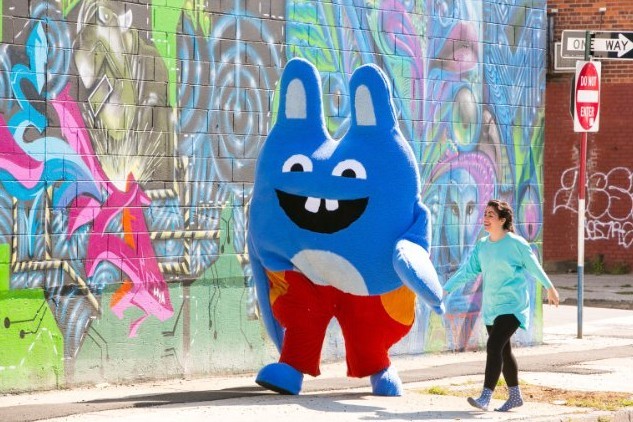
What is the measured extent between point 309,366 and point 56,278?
2.00 metres

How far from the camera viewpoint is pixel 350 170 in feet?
32.2

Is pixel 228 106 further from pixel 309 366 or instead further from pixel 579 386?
pixel 579 386

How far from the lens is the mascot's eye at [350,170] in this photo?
32.2 ft

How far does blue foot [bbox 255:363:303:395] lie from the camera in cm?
1002

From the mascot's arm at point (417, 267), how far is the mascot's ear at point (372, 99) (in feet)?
2.59

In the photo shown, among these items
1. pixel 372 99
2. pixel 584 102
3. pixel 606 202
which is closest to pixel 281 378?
pixel 372 99

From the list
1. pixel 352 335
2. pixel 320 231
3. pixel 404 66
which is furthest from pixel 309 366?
pixel 404 66

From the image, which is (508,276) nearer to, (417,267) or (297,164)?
(417,267)

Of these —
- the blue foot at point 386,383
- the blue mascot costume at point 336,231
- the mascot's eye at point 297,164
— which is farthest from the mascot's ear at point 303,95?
the blue foot at point 386,383

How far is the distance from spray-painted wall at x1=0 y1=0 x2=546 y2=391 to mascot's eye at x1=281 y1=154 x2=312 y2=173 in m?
1.44

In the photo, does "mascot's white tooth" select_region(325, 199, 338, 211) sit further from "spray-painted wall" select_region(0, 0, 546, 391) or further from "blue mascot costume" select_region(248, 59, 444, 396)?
"spray-painted wall" select_region(0, 0, 546, 391)

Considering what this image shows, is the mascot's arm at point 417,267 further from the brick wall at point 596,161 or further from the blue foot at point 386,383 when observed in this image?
the brick wall at point 596,161

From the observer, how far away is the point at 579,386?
36.4 ft

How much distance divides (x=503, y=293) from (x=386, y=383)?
1.12m
